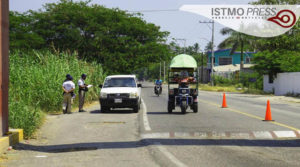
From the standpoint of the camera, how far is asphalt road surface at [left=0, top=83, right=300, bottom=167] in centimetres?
826

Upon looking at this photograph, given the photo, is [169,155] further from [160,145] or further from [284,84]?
[284,84]

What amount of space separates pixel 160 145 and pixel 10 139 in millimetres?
3301

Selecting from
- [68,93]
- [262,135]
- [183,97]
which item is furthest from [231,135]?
[68,93]

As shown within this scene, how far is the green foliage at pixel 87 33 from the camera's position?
179 feet

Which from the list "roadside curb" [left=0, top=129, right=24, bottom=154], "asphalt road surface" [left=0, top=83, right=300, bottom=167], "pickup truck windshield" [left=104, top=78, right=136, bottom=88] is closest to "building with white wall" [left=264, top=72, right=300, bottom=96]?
"pickup truck windshield" [left=104, top=78, right=136, bottom=88]

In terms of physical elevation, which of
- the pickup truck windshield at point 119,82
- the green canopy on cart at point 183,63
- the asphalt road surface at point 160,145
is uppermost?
the green canopy on cart at point 183,63

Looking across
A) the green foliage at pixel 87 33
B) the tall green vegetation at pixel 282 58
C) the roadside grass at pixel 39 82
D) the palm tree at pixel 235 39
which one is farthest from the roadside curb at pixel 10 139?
the palm tree at pixel 235 39

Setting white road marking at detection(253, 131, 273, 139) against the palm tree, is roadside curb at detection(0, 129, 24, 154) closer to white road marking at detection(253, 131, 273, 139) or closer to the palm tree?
white road marking at detection(253, 131, 273, 139)

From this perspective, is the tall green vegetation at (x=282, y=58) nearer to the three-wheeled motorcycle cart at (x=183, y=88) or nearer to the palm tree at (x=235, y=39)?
the palm tree at (x=235, y=39)

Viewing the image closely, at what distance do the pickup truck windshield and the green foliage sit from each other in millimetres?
32643

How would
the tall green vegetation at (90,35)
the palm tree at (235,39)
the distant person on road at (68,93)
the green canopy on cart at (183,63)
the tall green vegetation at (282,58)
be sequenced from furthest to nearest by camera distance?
1. the palm tree at (235,39)
2. the tall green vegetation at (90,35)
3. the tall green vegetation at (282,58)
4. the green canopy on cart at (183,63)
5. the distant person on road at (68,93)

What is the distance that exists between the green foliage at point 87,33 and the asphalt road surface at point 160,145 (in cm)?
4018

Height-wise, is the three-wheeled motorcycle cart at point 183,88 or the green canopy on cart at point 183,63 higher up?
the green canopy on cart at point 183,63

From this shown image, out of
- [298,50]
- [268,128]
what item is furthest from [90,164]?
[298,50]
